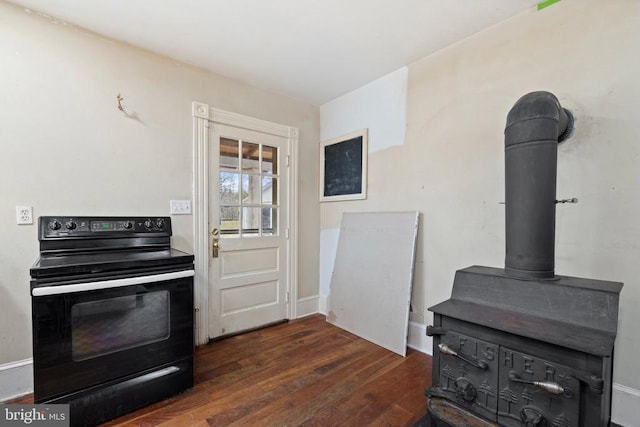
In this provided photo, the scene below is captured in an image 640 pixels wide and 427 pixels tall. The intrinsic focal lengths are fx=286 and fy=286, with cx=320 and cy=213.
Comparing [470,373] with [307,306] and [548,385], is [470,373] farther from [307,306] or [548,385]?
[307,306]

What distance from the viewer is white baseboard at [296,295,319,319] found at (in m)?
3.21

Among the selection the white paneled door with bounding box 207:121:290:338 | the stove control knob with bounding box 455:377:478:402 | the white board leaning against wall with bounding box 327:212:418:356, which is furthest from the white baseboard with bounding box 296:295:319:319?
the stove control knob with bounding box 455:377:478:402

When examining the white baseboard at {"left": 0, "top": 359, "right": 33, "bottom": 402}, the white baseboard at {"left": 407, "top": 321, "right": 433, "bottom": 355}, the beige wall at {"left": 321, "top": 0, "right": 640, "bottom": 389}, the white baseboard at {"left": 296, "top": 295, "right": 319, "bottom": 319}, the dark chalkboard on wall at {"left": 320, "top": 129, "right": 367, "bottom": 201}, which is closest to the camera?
the beige wall at {"left": 321, "top": 0, "right": 640, "bottom": 389}

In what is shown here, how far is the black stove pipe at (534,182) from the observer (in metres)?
1.39

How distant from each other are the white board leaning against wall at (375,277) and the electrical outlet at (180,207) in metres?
1.52

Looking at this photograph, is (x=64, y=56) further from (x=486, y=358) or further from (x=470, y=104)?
(x=486, y=358)

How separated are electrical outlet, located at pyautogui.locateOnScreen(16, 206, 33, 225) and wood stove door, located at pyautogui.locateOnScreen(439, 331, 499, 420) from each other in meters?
2.62

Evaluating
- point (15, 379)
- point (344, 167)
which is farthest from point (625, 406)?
point (15, 379)

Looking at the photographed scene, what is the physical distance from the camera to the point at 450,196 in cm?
226

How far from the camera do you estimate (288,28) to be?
2.01 m

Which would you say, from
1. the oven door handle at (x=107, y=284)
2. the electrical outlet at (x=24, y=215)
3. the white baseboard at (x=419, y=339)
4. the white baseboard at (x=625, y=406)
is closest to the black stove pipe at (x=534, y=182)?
the white baseboard at (x=625, y=406)

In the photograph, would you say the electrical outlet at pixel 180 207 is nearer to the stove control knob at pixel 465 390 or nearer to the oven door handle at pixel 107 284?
the oven door handle at pixel 107 284

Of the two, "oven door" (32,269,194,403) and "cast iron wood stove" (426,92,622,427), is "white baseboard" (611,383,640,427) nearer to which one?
"cast iron wood stove" (426,92,622,427)

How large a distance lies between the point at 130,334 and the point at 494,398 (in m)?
1.97
